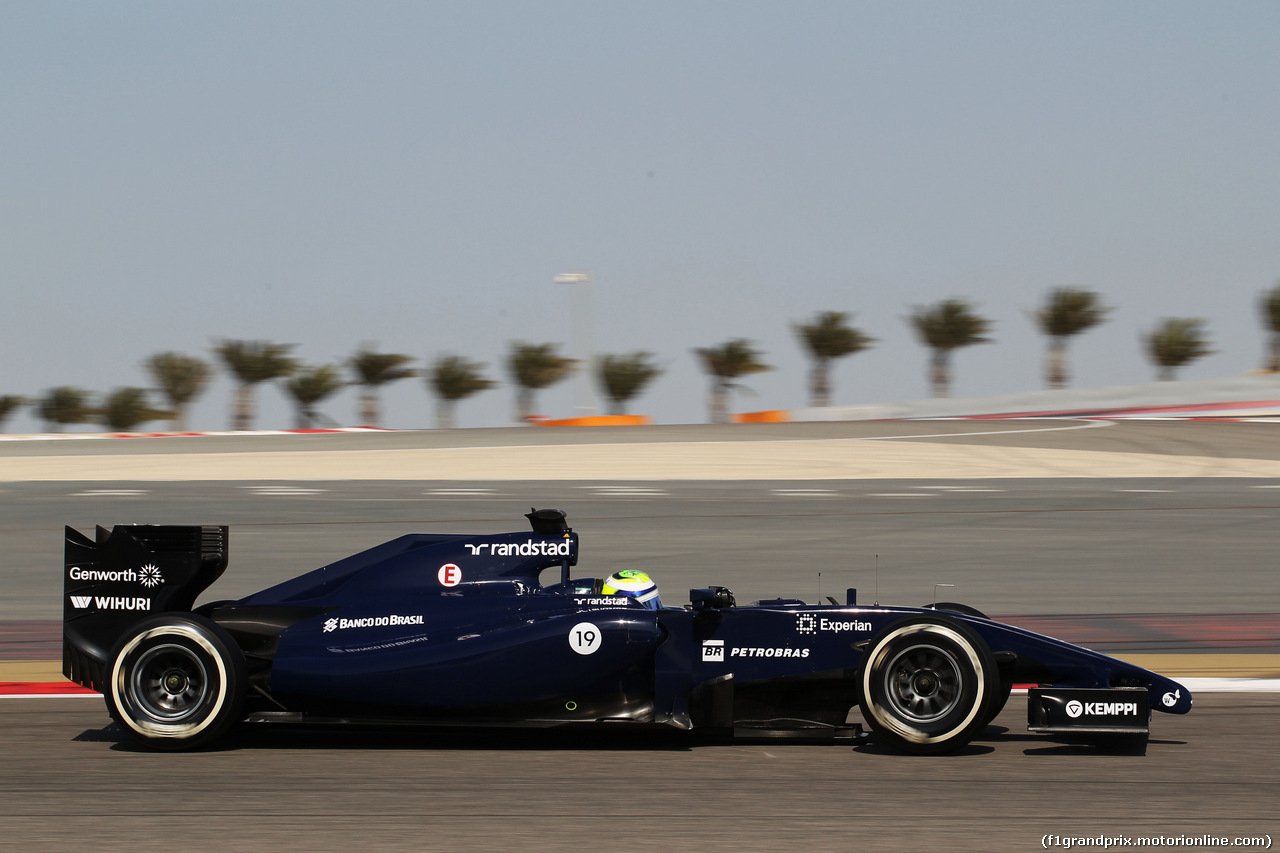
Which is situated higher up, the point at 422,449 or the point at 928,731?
the point at 422,449

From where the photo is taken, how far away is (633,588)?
6.48 m

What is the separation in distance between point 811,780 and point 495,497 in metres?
14.3

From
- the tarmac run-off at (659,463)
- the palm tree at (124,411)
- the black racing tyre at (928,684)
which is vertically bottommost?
the black racing tyre at (928,684)

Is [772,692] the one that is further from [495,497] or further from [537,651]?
[495,497]

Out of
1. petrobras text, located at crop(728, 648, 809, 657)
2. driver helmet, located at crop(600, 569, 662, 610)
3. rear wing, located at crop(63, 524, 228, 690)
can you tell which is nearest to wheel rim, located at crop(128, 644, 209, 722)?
rear wing, located at crop(63, 524, 228, 690)

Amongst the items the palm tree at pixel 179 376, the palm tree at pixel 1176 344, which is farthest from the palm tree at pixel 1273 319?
the palm tree at pixel 179 376

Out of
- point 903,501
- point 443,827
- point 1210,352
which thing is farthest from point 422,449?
point 1210,352

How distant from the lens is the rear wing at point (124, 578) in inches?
254

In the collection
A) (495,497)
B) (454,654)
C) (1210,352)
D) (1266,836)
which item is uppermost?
(1210,352)

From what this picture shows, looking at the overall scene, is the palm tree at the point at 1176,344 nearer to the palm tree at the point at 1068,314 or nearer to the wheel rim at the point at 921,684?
the palm tree at the point at 1068,314

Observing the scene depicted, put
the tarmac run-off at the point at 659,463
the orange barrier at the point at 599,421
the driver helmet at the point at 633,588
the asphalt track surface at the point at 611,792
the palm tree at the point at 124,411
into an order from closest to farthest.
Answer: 1. the asphalt track surface at the point at 611,792
2. the driver helmet at the point at 633,588
3. the tarmac run-off at the point at 659,463
4. the orange barrier at the point at 599,421
5. the palm tree at the point at 124,411

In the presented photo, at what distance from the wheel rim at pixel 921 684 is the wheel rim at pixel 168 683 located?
2.87m

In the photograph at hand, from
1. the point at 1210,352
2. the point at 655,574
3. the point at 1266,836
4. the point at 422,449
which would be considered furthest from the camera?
the point at 1210,352

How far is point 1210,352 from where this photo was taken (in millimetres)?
49812
